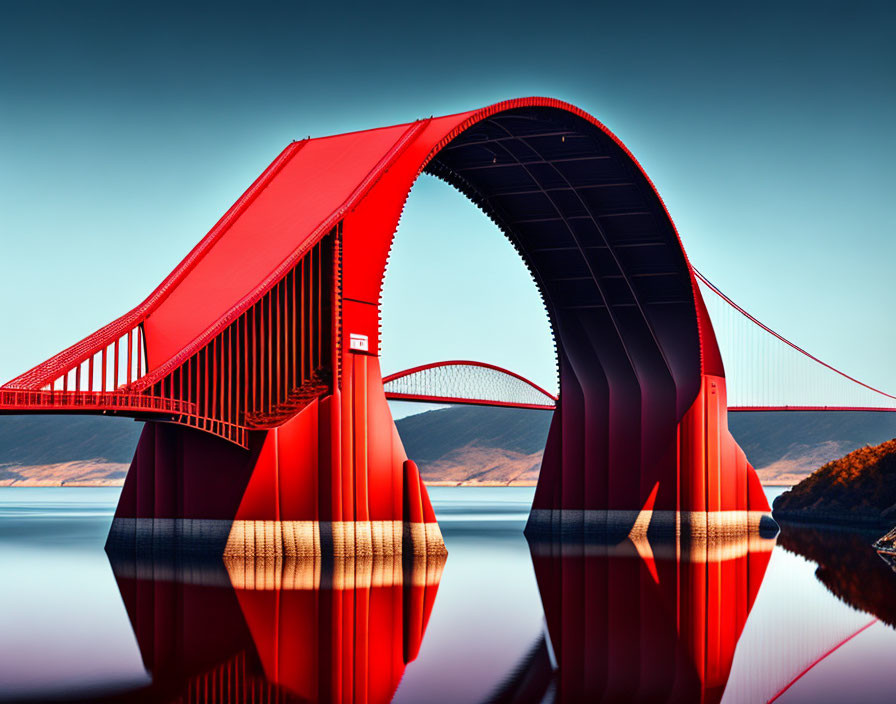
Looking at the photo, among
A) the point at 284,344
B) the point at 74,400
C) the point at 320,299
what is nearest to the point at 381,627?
the point at 74,400

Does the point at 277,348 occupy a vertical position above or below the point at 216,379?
above

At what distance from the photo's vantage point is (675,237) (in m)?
48.0

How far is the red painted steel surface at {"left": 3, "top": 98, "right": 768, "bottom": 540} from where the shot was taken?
114 feet

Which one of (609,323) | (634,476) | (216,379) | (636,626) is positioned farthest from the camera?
(609,323)

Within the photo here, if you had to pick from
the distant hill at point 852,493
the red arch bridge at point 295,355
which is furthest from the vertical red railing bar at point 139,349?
the distant hill at point 852,493

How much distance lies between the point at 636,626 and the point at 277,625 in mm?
5726

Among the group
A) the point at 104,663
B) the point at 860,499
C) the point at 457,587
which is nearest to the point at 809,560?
the point at 457,587

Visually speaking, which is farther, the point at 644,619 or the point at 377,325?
the point at 377,325

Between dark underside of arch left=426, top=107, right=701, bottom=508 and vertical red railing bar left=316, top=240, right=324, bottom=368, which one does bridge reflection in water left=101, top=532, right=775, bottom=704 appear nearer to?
vertical red railing bar left=316, top=240, right=324, bottom=368

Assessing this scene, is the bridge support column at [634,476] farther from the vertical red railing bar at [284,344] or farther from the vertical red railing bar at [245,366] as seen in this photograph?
the vertical red railing bar at [245,366]

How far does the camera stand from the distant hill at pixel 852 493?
211ft

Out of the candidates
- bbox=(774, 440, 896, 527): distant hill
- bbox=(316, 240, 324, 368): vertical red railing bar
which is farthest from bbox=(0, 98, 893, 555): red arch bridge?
bbox=(774, 440, 896, 527): distant hill

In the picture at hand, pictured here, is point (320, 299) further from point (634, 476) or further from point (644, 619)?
point (634, 476)

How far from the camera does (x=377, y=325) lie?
119 feet
